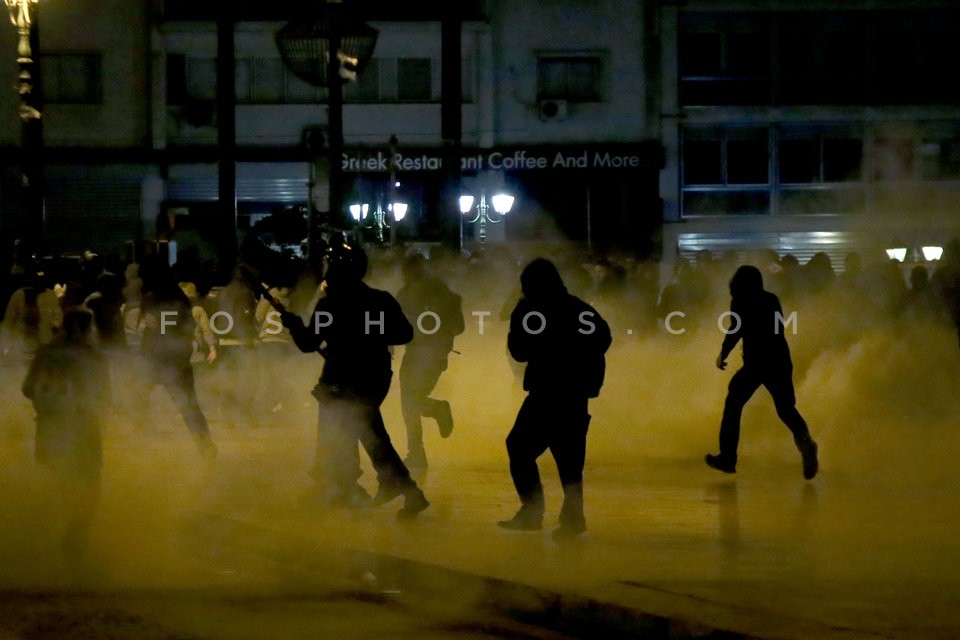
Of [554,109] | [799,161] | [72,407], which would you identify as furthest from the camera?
[799,161]

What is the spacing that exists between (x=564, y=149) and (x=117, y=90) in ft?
37.0

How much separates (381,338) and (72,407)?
211 cm

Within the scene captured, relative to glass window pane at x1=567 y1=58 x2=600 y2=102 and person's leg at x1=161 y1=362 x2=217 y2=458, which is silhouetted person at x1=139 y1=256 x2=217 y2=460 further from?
glass window pane at x1=567 y1=58 x2=600 y2=102

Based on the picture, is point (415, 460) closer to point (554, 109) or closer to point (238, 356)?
point (238, 356)

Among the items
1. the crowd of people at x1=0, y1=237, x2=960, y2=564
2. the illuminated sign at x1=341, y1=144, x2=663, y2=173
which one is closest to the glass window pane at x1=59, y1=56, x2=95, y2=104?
the illuminated sign at x1=341, y1=144, x2=663, y2=173

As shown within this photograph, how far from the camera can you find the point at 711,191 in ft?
129

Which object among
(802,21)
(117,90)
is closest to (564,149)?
(802,21)

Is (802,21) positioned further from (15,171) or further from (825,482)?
(825,482)

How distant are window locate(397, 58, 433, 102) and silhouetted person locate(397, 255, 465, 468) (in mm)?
26607

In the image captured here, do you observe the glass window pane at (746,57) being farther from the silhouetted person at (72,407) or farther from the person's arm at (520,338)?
the silhouetted person at (72,407)

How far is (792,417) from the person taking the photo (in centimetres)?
1216

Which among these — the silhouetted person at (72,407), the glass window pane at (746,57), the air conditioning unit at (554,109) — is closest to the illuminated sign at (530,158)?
the air conditioning unit at (554,109)

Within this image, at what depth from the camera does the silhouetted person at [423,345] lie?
41.1 feet

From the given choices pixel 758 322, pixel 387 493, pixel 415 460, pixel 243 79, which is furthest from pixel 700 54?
pixel 387 493
